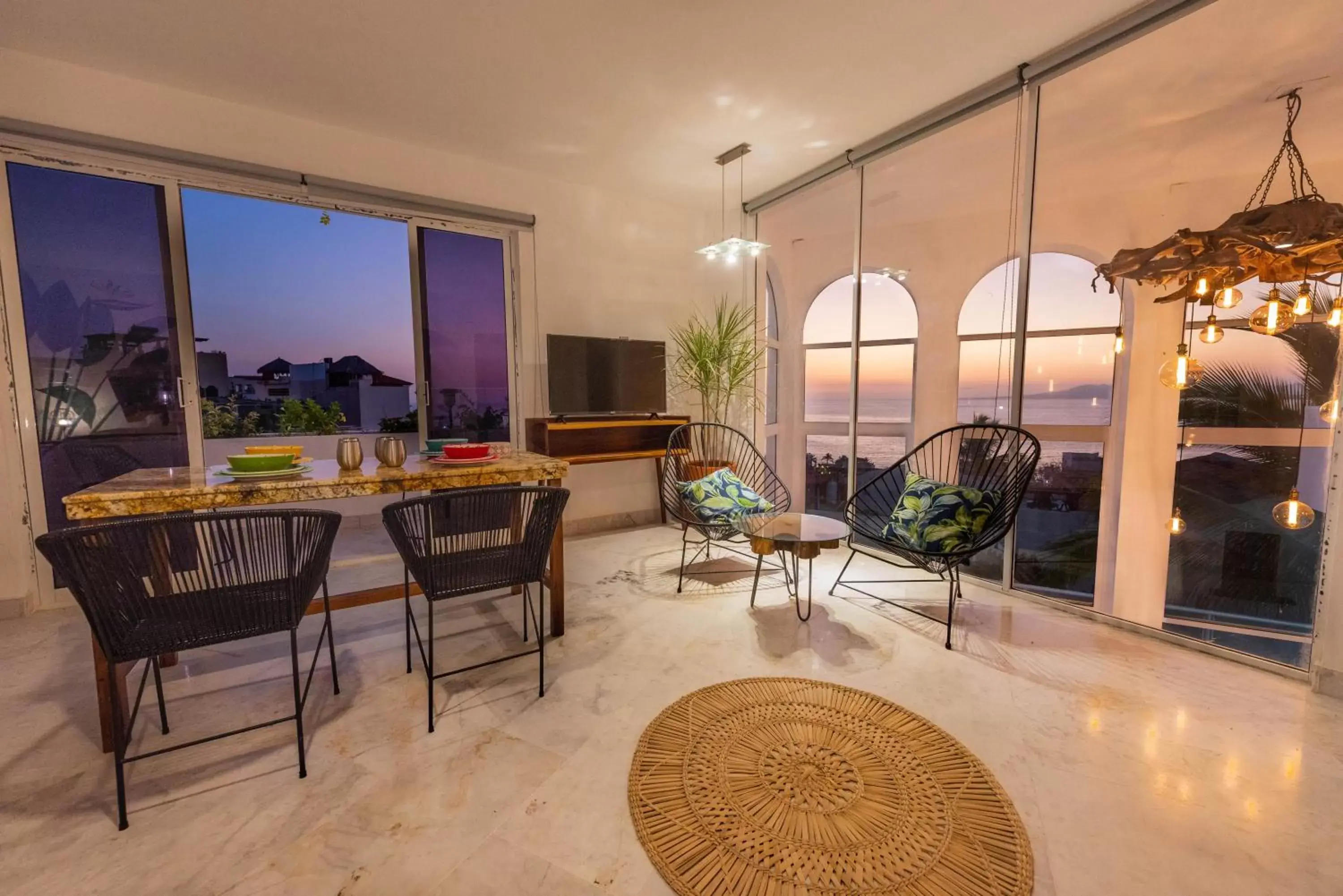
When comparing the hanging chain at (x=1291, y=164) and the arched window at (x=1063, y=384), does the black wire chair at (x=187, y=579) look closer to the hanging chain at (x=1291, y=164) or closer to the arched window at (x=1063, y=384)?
the arched window at (x=1063, y=384)

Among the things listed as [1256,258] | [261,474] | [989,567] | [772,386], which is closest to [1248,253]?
[1256,258]

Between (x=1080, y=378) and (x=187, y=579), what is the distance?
6485 mm

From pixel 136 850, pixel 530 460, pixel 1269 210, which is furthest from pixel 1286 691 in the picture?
pixel 136 850

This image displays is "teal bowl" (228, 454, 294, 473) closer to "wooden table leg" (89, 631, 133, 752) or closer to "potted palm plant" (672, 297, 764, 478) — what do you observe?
"wooden table leg" (89, 631, 133, 752)

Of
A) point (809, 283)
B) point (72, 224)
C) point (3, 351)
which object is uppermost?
point (809, 283)

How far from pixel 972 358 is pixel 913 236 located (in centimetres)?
143

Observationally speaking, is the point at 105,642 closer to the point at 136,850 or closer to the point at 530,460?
the point at 136,850

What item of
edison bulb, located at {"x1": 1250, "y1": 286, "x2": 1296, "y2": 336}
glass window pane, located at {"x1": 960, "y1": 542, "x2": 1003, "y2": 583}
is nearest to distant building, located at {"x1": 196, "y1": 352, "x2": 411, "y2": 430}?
glass window pane, located at {"x1": 960, "y1": 542, "x2": 1003, "y2": 583}

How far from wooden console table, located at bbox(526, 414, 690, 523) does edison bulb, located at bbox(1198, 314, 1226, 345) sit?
9.70 ft

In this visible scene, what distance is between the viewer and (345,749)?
1644 mm

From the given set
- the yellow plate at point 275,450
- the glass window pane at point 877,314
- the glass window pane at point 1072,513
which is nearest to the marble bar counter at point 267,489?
the yellow plate at point 275,450

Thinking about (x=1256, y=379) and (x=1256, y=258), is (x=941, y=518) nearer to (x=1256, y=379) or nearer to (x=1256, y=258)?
(x=1256, y=258)

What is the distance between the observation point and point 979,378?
5.18m

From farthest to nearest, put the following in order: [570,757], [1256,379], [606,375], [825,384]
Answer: [825,384] → [606,375] → [1256,379] → [570,757]
